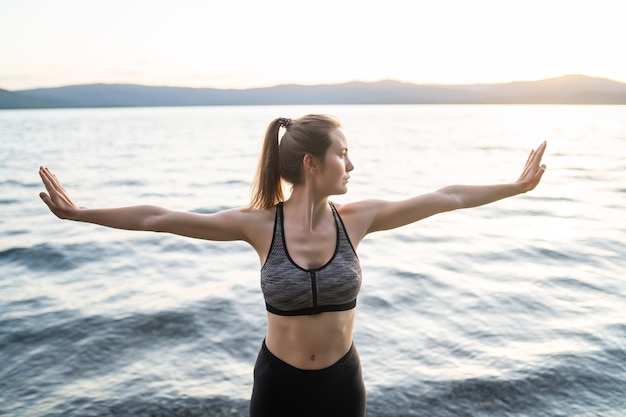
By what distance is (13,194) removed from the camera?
25875mm

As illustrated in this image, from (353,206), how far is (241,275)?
9.32 m

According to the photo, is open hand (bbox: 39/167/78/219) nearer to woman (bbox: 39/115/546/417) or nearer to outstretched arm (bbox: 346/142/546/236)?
woman (bbox: 39/115/546/417)

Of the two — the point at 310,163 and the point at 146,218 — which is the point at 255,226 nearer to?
the point at 310,163

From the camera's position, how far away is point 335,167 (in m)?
3.54

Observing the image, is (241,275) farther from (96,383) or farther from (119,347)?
(96,383)

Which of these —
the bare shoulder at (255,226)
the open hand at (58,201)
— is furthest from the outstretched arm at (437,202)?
the open hand at (58,201)

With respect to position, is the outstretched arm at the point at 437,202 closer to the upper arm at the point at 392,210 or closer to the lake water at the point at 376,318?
the upper arm at the point at 392,210

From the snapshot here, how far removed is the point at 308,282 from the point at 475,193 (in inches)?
56.9

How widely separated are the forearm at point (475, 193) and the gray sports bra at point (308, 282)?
3.03 ft

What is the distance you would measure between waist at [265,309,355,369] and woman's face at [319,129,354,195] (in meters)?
0.81

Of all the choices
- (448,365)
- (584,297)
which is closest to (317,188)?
(448,365)

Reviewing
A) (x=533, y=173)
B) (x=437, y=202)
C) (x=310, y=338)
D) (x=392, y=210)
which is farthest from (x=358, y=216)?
(x=533, y=173)

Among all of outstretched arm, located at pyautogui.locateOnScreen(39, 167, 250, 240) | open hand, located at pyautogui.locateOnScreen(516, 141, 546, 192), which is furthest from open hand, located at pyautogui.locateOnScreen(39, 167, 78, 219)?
open hand, located at pyautogui.locateOnScreen(516, 141, 546, 192)

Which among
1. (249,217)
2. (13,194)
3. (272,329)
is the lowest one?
(13,194)
